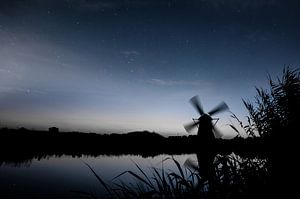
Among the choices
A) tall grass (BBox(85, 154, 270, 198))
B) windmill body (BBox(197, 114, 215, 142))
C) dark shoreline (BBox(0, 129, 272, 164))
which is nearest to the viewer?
tall grass (BBox(85, 154, 270, 198))

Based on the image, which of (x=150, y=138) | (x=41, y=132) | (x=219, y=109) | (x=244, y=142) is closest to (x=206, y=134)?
(x=219, y=109)

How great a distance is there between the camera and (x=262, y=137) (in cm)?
414

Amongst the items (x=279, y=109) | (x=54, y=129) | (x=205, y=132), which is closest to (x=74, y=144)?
(x=54, y=129)

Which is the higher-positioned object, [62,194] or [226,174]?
[226,174]

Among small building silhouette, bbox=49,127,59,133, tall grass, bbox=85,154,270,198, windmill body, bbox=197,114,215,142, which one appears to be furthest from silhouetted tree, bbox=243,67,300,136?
small building silhouette, bbox=49,127,59,133

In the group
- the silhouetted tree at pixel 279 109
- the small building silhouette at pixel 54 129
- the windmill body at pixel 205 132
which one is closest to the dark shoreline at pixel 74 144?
the windmill body at pixel 205 132

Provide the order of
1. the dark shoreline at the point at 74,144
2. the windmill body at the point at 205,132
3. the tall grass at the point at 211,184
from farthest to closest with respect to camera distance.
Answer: the dark shoreline at the point at 74,144
the windmill body at the point at 205,132
the tall grass at the point at 211,184

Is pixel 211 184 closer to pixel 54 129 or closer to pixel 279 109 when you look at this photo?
pixel 279 109

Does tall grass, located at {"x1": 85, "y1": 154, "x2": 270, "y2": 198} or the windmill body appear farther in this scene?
the windmill body

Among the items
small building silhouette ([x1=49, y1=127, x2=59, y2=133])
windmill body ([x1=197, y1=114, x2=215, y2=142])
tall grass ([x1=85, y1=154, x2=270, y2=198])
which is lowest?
tall grass ([x1=85, y1=154, x2=270, y2=198])

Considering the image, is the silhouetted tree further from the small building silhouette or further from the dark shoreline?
the small building silhouette

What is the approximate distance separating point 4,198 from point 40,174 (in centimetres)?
986

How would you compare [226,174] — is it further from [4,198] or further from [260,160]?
[4,198]

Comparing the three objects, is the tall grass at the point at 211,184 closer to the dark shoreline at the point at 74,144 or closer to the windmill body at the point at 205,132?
the windmill body at the point at 205,132
